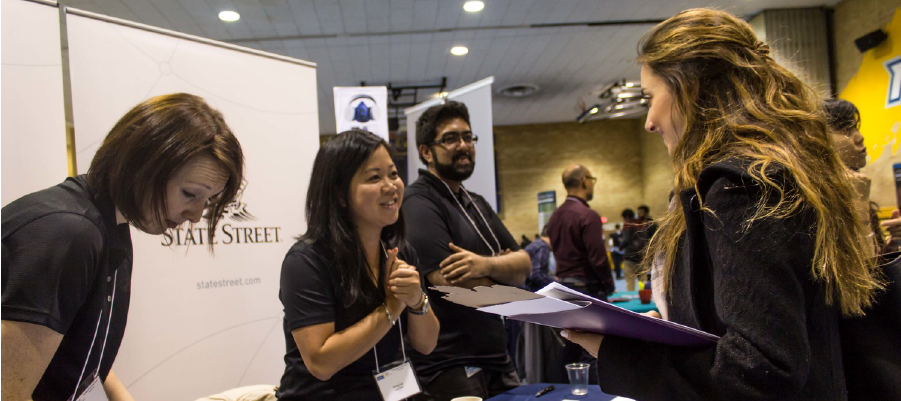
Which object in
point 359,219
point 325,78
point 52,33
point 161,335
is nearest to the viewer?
point 52,33

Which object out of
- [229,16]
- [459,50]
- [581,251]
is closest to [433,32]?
[459,50]

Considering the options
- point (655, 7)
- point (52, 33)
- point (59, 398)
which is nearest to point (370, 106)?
point (52, 33)

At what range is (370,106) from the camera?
13.4 feet

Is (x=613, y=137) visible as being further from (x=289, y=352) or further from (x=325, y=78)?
(x=289, y=352)

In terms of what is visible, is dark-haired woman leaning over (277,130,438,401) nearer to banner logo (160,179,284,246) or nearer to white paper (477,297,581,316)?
banner logo (160,179,284,246)

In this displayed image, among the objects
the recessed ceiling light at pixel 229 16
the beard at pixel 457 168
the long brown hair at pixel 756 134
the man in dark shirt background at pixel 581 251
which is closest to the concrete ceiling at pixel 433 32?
the recessed ceiling light at pixel 229 16

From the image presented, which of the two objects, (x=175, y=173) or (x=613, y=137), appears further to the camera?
(x=613, y=137)

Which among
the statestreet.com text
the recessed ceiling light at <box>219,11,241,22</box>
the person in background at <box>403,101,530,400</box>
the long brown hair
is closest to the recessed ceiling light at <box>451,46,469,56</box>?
the recessed ceiling light at <box>219,11,241,22</box>

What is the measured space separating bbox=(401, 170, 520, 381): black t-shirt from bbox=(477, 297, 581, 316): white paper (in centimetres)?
111

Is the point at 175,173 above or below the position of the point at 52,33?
below

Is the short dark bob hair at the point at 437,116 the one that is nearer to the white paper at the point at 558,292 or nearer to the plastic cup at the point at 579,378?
the plastic cup at the point at 579,378

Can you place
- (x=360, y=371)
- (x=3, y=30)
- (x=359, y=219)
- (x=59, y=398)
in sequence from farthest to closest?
1. (x=359, y=219)
2. (x=360, y=371)
3. (x=3, y=30)
4. (x=59, y=398)

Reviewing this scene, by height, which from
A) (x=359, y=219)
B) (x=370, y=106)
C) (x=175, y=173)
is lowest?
(x=359, y=219)

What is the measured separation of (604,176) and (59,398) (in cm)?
1298
